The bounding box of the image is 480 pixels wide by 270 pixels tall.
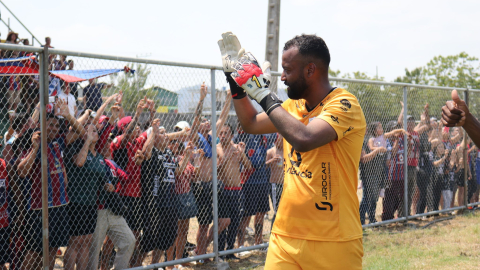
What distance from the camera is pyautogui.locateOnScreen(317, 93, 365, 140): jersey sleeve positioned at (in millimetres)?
2613

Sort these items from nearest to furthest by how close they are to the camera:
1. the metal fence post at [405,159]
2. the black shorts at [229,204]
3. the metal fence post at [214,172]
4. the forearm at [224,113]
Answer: the metal fence post at [214,172], the forearm at [224,113], the black shorts at [229,204], the metal fence post at [405,159]

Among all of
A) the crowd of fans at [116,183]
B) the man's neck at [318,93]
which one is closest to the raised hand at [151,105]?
the crowd of fans at [116,183]

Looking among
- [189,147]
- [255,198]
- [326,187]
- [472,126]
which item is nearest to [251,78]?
[326,187]

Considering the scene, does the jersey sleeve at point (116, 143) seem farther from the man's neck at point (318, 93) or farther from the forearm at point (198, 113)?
the man's neck at point (318, 93)

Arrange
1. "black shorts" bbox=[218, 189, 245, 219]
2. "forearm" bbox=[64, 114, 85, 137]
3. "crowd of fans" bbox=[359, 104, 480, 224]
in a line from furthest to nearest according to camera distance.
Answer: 1. "crowd of fans" bbox=[359, 104, 480, 224]
2. "black shorts" bbox=[218, 189, 245, 219]
3. "forearm" bbox=[64, 114, 85, 137]

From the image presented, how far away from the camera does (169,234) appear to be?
5.78m

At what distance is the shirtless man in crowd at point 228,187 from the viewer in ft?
21.5

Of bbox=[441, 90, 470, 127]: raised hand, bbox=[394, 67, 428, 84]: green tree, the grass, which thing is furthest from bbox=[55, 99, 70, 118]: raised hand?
bbox=[394, 67, 428, 84]: green tree

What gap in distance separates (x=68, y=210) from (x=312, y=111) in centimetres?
337

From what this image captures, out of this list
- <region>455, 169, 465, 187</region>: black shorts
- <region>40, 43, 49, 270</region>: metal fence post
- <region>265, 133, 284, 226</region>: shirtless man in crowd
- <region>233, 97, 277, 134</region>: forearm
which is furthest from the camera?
<region>455, 169, 465, 187</region>: black shorts

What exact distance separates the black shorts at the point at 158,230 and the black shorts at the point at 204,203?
0.62 meters

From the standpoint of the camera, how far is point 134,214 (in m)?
5.62

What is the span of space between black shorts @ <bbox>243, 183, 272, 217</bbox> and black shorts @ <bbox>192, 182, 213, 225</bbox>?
2.89ft

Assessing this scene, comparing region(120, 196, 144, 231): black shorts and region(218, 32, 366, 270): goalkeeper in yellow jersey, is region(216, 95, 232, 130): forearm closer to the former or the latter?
region(120, 196, 144, 231): black shorts
